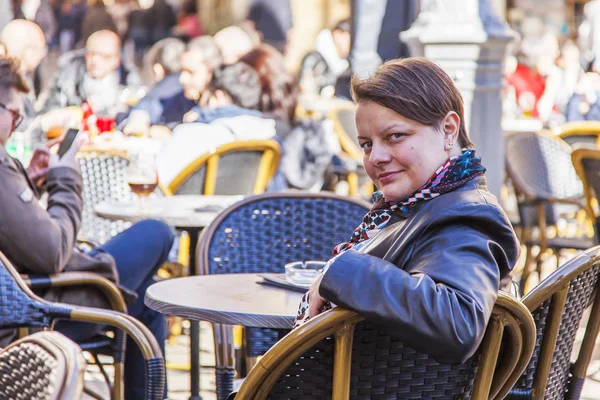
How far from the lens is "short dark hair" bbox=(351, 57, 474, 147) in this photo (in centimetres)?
179

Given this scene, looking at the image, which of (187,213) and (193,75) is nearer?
(187,213)

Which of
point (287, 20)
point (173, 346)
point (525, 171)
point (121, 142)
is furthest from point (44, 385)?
point (287, 20)

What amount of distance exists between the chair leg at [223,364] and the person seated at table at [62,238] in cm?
48

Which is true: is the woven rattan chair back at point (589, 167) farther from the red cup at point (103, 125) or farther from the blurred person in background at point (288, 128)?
the red cup at point (103, 125)

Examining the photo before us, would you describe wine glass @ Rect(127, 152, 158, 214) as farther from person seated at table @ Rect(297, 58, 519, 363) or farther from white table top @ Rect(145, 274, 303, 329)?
person seated at table @ Rect(297, 58, 519, 363)

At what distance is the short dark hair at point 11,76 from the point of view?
305 cm

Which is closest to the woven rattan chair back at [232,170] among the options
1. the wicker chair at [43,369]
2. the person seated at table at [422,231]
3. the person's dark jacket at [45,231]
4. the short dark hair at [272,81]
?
the short dark hair at [272,81]

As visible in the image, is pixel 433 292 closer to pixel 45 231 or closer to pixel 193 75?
pixel 45 231

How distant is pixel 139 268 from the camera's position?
3.49 m

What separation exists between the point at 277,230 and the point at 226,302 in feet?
2.79

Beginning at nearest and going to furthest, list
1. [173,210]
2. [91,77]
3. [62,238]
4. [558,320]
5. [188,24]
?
[558,320]
[62,238]
[173,210]
[91,77]
[188,24]

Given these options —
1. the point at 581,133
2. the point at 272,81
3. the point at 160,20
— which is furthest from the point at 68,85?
the point at 160,20

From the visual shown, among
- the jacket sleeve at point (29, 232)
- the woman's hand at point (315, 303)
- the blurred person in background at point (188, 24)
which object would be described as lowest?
the blurred person in background at point (188, 24)

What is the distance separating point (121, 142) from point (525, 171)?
7.19ft
